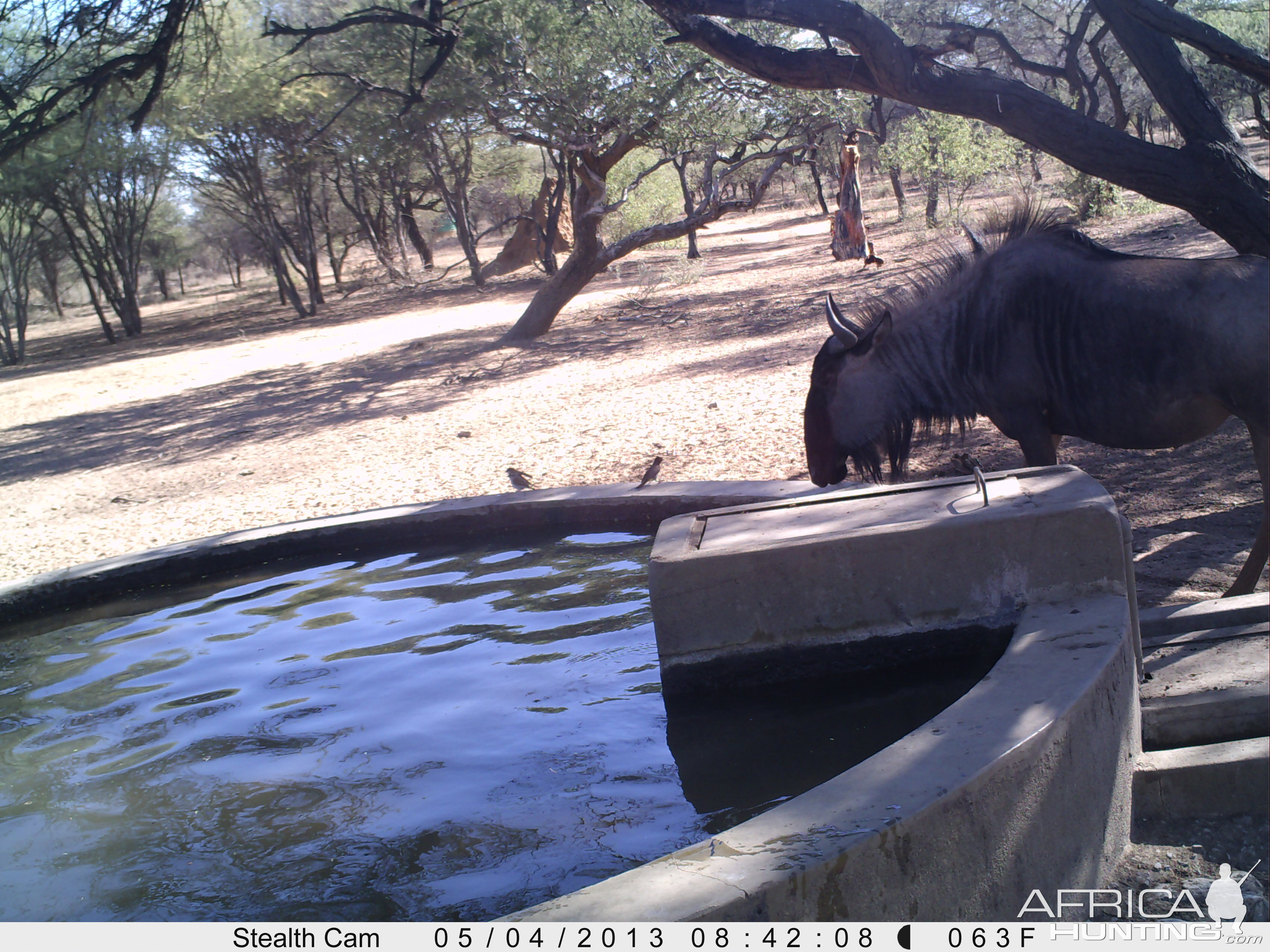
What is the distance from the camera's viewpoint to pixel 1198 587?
397cm

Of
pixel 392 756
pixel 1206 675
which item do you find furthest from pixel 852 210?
pixel 392 756

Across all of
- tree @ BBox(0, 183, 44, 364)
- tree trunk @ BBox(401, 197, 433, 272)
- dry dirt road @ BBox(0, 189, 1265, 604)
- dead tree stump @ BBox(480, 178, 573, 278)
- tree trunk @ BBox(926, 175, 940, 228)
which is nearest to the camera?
dry dirt road @ BBox(0, 189, 1265, 604)

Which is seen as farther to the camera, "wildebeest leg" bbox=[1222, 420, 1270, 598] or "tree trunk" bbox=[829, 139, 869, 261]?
"tree trunk" bbox=[829, 139, 869, 261]

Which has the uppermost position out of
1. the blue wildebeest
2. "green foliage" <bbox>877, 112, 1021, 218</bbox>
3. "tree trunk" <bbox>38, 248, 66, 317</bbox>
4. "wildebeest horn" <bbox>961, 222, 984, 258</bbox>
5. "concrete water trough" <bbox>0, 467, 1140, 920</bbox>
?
"tree trunk" <bbox>38, 248, 66, 317</bbox>

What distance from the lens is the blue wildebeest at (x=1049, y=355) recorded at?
12.3ft

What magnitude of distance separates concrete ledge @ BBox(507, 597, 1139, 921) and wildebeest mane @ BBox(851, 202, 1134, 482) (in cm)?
215

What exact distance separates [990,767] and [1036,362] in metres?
2.69

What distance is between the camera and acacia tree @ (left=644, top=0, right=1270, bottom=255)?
538 cm

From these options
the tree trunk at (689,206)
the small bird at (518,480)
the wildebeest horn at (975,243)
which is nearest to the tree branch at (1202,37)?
the wildebeest horn at (975,243)

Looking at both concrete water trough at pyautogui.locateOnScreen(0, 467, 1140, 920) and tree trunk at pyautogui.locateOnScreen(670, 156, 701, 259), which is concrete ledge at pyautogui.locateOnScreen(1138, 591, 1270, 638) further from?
tree trunk at pyautogui.locateOnScreen(670, 156, 701, 259)

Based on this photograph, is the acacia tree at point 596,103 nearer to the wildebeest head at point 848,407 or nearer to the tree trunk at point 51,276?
the wildebeest head at point 848,407

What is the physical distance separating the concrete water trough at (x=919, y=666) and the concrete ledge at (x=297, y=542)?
1.13 meters

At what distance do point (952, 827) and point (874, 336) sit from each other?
3088mm

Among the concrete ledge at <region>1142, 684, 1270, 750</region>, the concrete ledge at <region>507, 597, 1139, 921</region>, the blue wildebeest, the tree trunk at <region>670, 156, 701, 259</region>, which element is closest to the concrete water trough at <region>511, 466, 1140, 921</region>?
the concrete ledge at <region>507, 597, 1139, 921</region>
